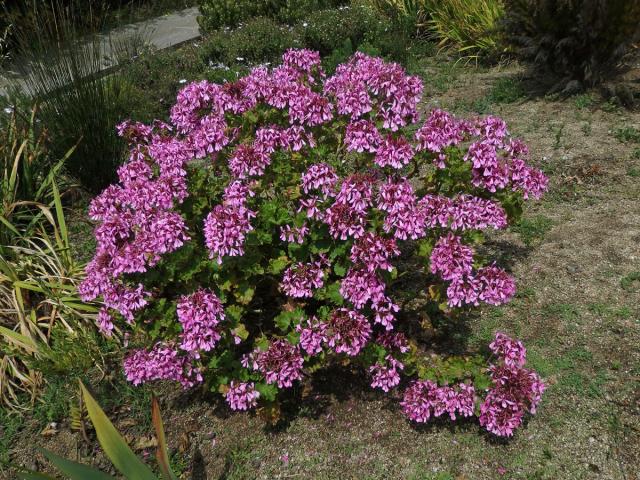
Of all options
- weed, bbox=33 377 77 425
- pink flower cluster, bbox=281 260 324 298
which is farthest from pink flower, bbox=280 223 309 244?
weed, bbox=33 377 77 425

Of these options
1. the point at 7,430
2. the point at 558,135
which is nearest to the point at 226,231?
the point at 7,430

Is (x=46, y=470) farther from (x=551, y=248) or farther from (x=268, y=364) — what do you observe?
(x=551, y=248)

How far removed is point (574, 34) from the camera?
5715mm

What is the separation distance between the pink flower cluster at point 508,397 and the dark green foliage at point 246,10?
732 centimetres

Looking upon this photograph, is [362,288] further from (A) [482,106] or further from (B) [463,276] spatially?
(A) [482,106]

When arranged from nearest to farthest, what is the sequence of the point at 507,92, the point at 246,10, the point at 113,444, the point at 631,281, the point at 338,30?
the point at 113,444, the point at 631,281, the point at 507,92, the point at 338,30, the point at 246,10

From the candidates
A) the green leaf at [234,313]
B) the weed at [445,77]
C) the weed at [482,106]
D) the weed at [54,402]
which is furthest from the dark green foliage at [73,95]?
the weed at [445,77]

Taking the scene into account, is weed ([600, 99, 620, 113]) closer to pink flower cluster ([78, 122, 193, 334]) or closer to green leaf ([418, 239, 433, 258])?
green leaf ([418, 239, 433, 258])

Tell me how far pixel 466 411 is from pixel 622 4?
15.2ft

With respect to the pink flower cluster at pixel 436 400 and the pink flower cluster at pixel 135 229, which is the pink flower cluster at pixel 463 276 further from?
the pink flower cluster at pixel 135 229

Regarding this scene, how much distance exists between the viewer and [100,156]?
4.46 metres

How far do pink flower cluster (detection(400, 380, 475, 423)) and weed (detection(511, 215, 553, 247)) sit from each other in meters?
1.62

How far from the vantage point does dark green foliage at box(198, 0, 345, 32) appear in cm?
877

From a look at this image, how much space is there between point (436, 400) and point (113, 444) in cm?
141
